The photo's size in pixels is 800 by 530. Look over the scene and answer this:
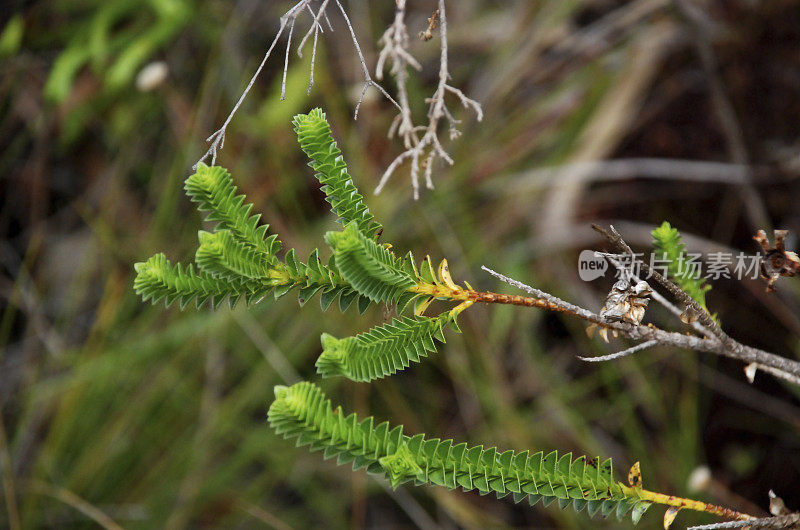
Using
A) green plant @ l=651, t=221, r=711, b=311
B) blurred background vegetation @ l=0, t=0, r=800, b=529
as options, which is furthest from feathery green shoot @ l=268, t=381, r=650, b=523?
blurred background vegetation @ l=0, t=0, r=800, b=529

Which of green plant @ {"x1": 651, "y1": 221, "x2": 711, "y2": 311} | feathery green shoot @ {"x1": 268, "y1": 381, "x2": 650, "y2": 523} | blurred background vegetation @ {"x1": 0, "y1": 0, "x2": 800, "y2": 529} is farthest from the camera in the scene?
blurred background vegetation @ {"x1": 0, "y1": 0, "x2": 800, "y2": 529}

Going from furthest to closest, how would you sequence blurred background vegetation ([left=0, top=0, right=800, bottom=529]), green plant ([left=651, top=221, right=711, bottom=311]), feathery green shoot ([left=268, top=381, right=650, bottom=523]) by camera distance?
blurred background vegetation ([left=0, top=0, right=800, bottom=529]) < green plant ([left=651, top=221, right=711, bottom=311]) < feathery green shoot ([left=268, top=381, right=650, bottom=523])

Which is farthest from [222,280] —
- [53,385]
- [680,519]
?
[680,519]

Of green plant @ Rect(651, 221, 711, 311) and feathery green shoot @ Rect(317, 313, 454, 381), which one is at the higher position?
Result: feathery green shoot @ Rect(317, 313, 454, 381)

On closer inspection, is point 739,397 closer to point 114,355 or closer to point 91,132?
point 114,355

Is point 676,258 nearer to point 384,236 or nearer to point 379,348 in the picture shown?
point 379,348

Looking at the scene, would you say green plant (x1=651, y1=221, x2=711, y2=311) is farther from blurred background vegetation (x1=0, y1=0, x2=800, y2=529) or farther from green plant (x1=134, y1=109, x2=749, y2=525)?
blurred background vegetation (x1=0, y1=0, x2=800, y2=529)

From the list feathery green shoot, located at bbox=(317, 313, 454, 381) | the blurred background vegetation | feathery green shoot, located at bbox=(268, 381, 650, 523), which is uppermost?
feathery green shoot, located at bbox=(317, 313, 454, 381)
